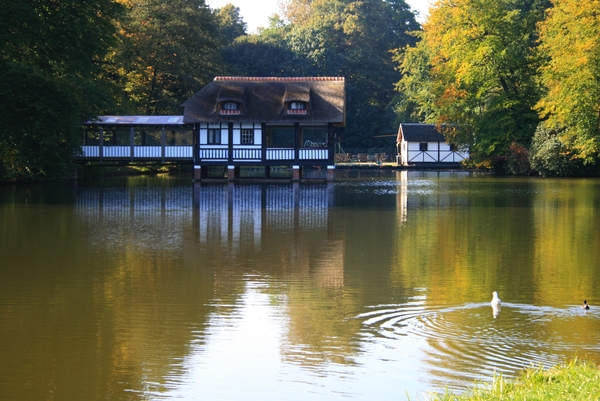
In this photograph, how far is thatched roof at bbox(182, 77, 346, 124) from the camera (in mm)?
41562

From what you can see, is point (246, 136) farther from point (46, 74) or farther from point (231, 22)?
point (231, 22)

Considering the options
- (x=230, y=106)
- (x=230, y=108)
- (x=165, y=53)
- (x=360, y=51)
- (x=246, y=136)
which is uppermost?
(x=360, y=51)

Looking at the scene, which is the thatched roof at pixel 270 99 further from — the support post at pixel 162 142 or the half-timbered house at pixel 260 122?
the support post at pixel 162 142

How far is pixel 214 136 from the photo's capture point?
42.5 m

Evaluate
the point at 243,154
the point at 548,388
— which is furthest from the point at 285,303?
the point at 243,154

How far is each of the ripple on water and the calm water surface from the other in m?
0.03

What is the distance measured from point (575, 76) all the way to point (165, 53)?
24208 mm

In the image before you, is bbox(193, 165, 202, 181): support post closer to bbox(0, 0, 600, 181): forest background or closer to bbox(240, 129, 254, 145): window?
bbox(240, 129, 254, 145): window

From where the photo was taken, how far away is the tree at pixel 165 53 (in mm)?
49625

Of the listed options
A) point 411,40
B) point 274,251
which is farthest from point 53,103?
point 411,40

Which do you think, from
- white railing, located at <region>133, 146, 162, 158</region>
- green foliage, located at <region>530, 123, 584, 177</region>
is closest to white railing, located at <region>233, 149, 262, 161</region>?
white railing, located at <region>133, 146, 162, 158</region>

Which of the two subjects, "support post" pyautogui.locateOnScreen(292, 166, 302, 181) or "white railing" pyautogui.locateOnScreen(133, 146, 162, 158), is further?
"white railing" pyautogui.locateOnScreen(133, 146, 162, 158)

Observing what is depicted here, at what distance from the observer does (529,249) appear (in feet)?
52.9

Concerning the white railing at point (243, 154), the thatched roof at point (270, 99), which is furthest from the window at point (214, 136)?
the white railing at point (243, 154)
